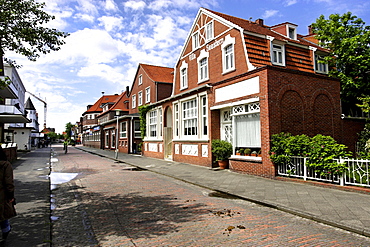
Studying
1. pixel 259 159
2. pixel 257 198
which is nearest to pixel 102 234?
pixel 257 198

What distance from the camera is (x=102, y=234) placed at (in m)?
4.93

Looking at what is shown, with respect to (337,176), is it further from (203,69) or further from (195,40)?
(195,40)

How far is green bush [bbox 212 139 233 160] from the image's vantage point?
13617 mm

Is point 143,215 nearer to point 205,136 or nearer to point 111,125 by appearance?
point 205,136

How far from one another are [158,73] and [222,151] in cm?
2037

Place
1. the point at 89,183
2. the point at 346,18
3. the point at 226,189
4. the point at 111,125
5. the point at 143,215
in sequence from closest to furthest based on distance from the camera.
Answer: the point at 143,215
the point at 226,189
the point at 89,183
the point at 346,18
the point at 111,125

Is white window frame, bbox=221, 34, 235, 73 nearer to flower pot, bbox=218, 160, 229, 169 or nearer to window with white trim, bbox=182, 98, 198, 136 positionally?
window with white trim, bbox=182, 98, 198, 136

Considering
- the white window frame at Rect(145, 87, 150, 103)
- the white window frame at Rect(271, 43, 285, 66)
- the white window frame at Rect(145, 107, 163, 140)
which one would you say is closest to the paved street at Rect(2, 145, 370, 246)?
the white window frame at Rect(271, 43, 285, 66)

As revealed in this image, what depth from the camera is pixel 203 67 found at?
17.6 meters

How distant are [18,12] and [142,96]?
2502 cm

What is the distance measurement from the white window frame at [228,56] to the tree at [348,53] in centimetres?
652

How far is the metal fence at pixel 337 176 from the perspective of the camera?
25.7ft

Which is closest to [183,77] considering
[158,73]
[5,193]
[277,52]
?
[277,52]

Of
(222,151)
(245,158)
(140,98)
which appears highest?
(140,98)
